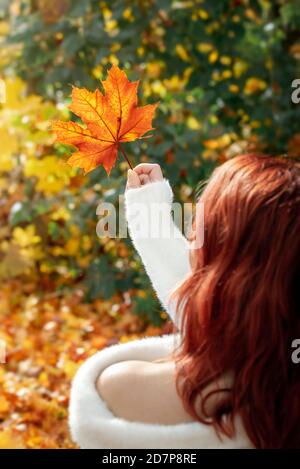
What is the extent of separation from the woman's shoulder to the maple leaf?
1.47ft

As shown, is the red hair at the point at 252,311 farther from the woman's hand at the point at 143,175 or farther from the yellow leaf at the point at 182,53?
the yellow leaf at the point at 182,53

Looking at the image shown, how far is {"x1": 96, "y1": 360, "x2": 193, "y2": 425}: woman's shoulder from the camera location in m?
1.51

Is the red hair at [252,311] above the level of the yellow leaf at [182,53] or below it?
below

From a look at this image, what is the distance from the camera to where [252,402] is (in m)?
1.44

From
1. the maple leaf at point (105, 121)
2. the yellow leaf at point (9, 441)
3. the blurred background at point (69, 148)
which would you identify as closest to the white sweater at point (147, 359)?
the maple leaf at point (105, 121)

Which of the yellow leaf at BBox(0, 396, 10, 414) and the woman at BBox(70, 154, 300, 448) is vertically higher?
the woman at BBox(70, 154, 300, 448)

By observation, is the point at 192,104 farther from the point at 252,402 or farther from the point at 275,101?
the point at 252,402

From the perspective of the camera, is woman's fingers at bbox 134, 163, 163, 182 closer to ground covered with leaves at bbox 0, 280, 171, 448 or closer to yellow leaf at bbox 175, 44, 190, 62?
ground covered with leaves at bbox 0, 280, 171, 448

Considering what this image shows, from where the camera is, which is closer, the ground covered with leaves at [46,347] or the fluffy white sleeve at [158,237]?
the fluffy white sleeve at [158,237]

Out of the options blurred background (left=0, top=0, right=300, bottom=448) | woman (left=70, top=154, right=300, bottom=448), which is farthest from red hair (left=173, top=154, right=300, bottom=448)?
blurred background (left=0, top=0, right=300, bottom=448)

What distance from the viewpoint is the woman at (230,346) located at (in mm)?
1432

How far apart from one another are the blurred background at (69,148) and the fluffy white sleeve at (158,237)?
3.75ft

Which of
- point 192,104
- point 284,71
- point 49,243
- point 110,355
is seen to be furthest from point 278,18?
point 110,355

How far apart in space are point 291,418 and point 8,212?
303 centimetres
